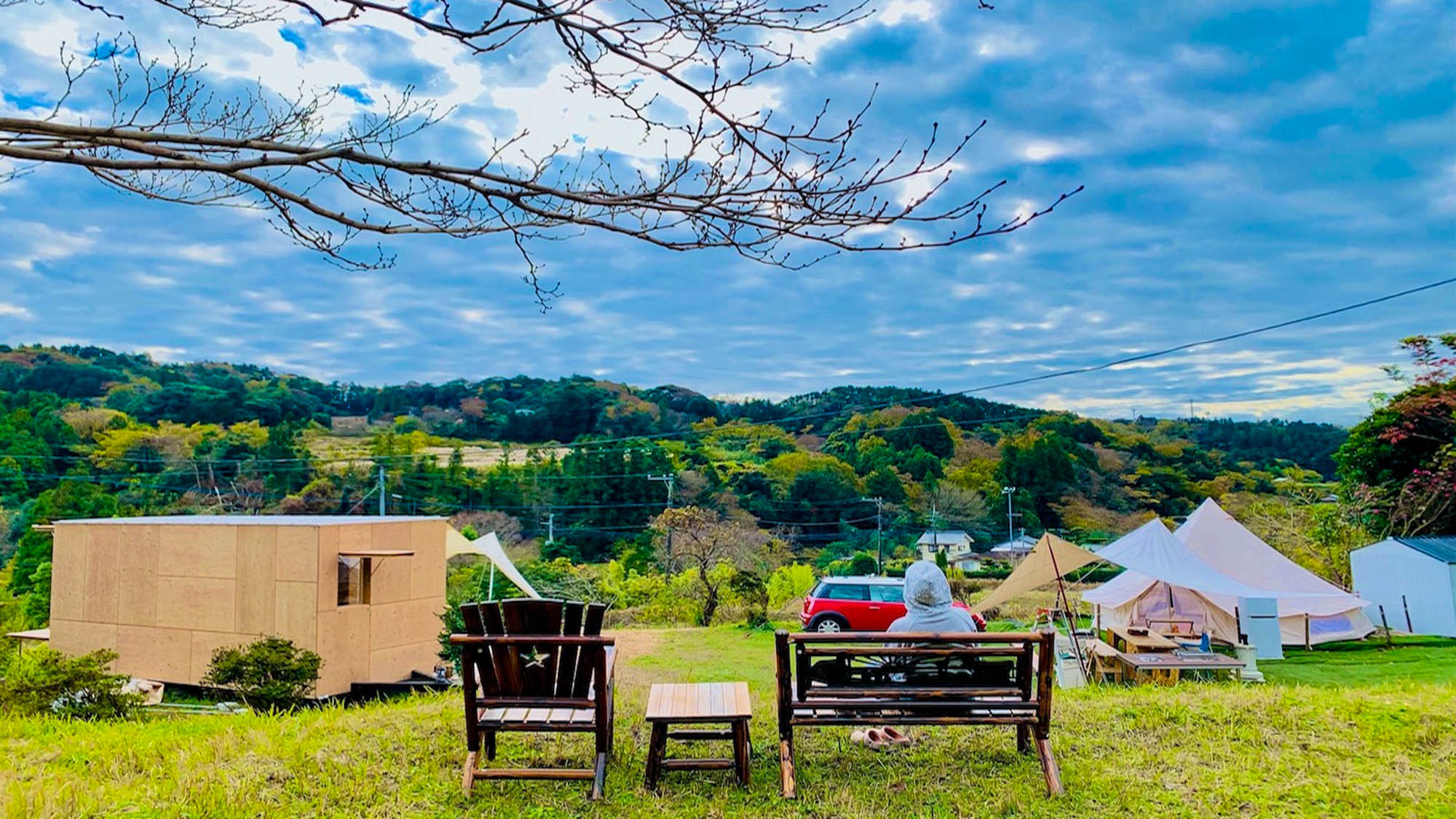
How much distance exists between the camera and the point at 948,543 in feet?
114

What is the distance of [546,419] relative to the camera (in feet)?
144

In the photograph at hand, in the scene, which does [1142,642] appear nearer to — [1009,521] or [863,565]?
[863,565]

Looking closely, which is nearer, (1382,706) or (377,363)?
(1382,706)

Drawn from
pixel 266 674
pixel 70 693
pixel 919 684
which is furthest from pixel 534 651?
pixel 266 674

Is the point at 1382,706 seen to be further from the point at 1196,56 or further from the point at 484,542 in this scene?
the point at 484,542

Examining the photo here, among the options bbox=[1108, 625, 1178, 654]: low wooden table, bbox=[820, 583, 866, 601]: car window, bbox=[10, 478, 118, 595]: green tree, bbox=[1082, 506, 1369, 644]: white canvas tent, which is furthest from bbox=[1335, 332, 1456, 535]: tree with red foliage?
bbox=[10, 478, 118, 595]: green tree

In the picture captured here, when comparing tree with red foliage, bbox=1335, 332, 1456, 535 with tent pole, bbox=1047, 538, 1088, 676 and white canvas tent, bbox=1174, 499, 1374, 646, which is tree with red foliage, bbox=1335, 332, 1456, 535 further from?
tent pole, bbox=1047, 538, 1088, 676

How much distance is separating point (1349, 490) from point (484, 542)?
18.3 m

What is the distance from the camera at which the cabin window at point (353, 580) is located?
13.5m

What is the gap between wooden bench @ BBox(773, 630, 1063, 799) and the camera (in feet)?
12.4

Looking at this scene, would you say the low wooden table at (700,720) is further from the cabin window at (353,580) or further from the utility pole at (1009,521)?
the utility pole at (1009,521)

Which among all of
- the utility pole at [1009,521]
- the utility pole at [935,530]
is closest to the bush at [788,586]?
the utility pole at [935,530]

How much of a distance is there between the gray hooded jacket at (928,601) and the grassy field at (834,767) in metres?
0.58

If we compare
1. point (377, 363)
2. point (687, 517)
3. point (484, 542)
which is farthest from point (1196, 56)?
point (377, 363)
